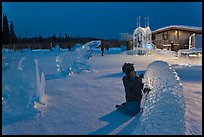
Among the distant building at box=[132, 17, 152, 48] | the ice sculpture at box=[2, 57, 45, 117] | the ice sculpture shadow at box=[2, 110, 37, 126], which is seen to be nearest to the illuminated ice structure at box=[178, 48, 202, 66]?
the ice sculpture at box=[2, 57, 45, 117]

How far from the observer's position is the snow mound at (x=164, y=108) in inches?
137

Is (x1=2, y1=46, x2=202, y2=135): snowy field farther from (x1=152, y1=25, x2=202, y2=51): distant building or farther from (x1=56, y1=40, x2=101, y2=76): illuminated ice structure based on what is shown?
(x1=152, y1=25, x2=202, y2=51): distant building

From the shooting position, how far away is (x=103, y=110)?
5109mm

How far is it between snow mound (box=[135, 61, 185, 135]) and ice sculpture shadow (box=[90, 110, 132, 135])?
1.52 feet

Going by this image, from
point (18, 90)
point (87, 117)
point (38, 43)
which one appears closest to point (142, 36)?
point (18, 90)

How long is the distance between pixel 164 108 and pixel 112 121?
1107 mm

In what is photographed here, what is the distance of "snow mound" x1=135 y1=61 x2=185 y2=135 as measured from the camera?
348cm

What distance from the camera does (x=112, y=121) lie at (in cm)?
446

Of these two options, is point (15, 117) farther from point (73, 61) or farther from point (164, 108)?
point (73, 61)

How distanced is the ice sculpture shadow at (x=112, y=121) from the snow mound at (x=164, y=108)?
1.52ft

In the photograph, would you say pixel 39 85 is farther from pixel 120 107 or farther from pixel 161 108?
pixel 161 108

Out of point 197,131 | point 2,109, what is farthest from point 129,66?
point 2,109

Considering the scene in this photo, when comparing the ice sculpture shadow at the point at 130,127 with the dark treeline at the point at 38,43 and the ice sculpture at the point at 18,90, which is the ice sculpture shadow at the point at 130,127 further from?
the dark treeline at the point at 38,43

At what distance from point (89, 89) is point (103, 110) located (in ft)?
7.20
